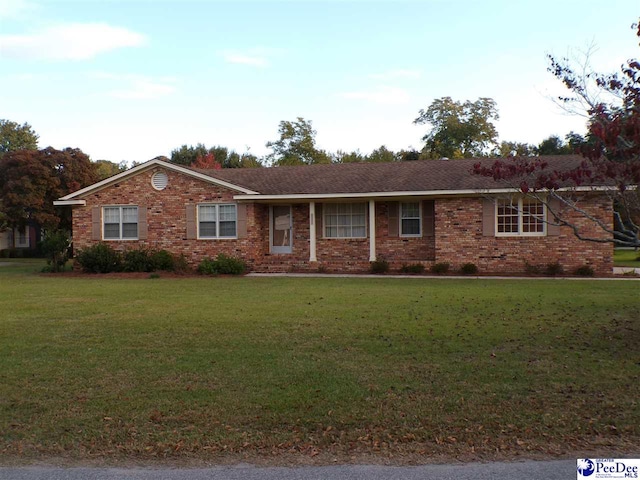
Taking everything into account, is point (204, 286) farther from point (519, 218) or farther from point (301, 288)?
point (519, 218)

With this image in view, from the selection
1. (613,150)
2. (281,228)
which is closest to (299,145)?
(281,228)

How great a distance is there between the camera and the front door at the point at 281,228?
22516 mm

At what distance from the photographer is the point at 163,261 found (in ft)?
68.3

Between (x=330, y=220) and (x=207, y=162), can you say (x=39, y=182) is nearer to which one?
(x=207, y=162)

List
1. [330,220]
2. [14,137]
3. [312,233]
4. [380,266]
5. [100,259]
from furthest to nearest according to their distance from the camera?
[14,137] → [330,220] → [312,233] → [100,259] → [380,266]

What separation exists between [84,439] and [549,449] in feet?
12.4

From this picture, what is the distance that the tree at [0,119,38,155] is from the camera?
54.1 meters

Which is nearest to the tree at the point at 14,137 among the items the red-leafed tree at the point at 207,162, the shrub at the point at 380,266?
A: the red-leafed tree at the point at 207,162

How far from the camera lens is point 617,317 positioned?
10.2 metres

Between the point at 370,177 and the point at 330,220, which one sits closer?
the point at 330,220

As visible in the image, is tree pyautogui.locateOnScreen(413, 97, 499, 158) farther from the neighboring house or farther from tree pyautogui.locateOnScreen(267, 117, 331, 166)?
the neighboring house

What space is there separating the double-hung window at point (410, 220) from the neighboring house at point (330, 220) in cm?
4

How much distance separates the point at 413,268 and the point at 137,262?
374 inches

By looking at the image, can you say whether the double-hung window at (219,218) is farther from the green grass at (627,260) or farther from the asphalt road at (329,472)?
the asphalt road at (329,472)
